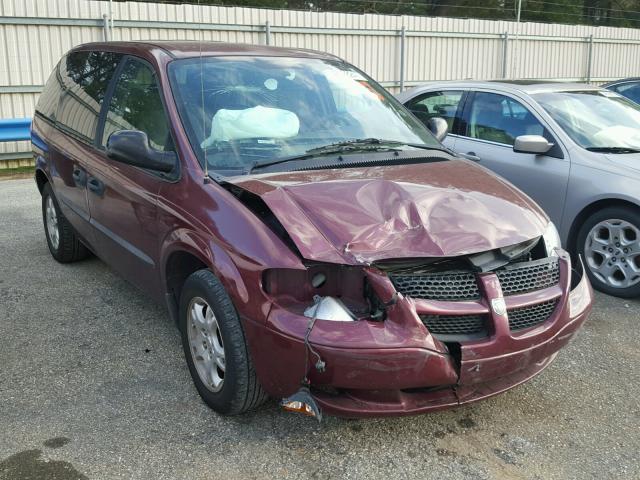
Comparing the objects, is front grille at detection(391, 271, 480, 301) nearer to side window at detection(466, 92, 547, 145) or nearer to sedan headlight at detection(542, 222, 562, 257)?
sedan headlight at detection(542, 222, 562, 257)

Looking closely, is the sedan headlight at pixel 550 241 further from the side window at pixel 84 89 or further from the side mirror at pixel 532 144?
the side window at pixel 84 89

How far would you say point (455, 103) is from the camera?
21.2 feet

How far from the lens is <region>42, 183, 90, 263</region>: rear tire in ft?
18.0

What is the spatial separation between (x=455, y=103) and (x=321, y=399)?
4.46 m

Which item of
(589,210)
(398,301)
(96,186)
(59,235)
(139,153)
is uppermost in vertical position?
(139,153)

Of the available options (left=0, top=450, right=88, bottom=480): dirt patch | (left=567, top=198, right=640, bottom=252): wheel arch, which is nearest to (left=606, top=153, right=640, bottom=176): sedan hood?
(left=567, top=198, right=640, bottom=252): wheel arch

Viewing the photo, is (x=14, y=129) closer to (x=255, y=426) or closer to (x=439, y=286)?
(x=255, y=426)

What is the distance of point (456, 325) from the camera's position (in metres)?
2.75

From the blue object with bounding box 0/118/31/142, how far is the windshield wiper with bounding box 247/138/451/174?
8.12m

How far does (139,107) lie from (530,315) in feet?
8.39

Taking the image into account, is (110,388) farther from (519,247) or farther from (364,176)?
(519,247)

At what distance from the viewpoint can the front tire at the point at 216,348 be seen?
2938 mm

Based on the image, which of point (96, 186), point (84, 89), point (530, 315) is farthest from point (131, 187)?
point (530, 315)

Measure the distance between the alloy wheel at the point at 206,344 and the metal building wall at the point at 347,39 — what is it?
631 cm
